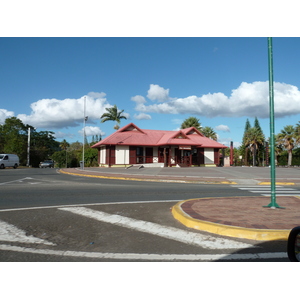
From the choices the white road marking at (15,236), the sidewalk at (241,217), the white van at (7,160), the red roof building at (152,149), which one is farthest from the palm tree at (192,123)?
the white road marking at (15,236)

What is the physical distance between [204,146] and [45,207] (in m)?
31.8

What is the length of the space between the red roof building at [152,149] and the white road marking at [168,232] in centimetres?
2640

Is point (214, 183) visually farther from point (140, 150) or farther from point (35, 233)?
point (140, 150)

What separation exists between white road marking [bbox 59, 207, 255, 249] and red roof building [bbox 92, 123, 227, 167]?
26398 mm

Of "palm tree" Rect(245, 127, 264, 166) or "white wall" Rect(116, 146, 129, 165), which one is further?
"palm tree" Rect(245, 127, 264, 166)

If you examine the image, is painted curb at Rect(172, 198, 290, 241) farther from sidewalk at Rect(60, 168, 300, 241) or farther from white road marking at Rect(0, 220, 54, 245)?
white road marking at Rect(0, 220, 54, 245)

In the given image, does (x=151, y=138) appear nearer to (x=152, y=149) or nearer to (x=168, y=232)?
(x=152, y=149)

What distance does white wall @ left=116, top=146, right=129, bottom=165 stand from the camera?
34.8 metres

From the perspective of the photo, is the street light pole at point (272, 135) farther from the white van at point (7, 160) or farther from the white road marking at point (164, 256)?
the white van at point (7, 160)

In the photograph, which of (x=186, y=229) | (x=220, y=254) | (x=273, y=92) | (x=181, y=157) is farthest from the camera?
(x=181, y=157)

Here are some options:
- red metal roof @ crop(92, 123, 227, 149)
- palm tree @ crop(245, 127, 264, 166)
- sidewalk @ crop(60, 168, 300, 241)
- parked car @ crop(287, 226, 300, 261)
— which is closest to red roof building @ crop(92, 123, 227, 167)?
red metal roof @ crop(92, 123, 227, 149)

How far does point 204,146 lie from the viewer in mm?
38188

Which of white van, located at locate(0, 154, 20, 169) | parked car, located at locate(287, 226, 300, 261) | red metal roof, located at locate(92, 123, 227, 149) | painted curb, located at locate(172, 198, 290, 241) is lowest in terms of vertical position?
painted curb, located at locate(172, 198, 290, 241)

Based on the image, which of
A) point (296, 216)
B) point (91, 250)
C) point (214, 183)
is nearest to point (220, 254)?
point (91, 250)
